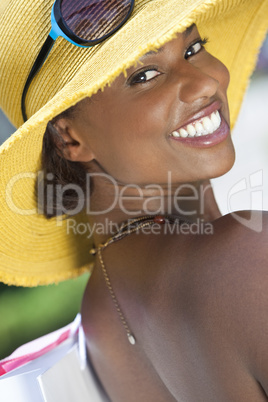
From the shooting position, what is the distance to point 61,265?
5.82 ft

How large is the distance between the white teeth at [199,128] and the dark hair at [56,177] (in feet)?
0.86

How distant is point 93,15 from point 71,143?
35 cm

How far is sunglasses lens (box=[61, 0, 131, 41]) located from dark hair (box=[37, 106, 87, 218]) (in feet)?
0.75

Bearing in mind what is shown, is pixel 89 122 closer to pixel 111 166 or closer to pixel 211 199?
pixel 111 166

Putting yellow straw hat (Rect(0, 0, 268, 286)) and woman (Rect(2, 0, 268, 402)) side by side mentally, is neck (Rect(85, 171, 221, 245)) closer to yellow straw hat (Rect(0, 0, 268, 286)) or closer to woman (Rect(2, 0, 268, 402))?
woman (Rect(2, 0, 268, 402))

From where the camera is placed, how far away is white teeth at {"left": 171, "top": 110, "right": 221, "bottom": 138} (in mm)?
1335

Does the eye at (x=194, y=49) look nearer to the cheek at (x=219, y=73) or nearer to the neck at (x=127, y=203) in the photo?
the cheek at (x=219, y=73)

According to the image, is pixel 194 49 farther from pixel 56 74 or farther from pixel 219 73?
pixel 56 74

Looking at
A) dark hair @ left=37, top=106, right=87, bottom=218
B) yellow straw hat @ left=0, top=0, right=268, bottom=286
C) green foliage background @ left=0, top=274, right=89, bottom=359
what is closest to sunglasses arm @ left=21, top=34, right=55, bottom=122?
yellow straw hat @ left=0, top=0, right=268, bottom=286

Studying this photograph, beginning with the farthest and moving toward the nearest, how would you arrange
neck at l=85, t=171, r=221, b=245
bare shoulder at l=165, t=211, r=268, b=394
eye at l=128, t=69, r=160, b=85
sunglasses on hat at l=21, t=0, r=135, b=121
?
neck at l=85, t=171, r=221, b=245 → eye at l=128, t=69, r=160, b=85 → sunglasses on hat at l=21, t=0, r=135, b=121 → bare shoulder at l=165, t=211, r=268, b=394

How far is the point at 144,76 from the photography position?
1.28 m

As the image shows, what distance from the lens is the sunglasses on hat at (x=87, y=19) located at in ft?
3.77

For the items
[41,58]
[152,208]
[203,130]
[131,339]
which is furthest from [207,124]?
[131,339]

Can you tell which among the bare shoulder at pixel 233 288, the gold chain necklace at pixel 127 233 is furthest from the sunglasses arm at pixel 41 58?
the bare shoulder at pixel 233 288
